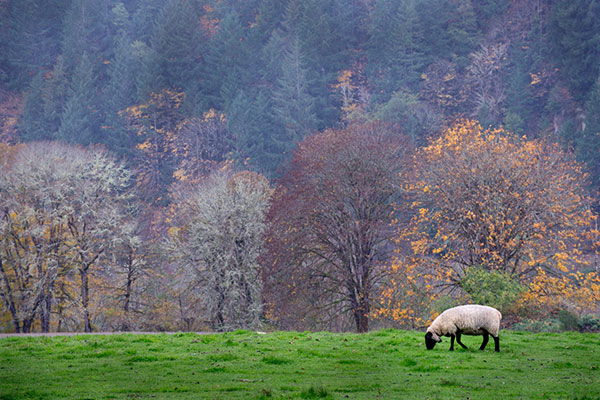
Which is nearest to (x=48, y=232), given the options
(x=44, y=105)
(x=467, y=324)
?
(x=467, y=324)

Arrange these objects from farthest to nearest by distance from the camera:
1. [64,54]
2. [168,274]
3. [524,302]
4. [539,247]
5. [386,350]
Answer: [64,54] → [168,274] → [539,247] → [524,302] → [386,350]

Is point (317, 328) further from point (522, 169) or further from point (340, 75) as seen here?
point (340, 75)

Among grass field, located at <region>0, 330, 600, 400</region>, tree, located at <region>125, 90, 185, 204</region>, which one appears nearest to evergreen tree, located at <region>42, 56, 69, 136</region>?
tree, located at <region>125, 90, 185, 204</region>

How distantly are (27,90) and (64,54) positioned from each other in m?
9.00

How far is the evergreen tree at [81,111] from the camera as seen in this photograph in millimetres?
95750

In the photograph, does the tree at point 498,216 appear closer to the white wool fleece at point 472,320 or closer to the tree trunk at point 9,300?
the white wool fleece at point 472,320

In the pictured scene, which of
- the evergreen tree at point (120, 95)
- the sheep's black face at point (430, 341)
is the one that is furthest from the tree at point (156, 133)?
the sheep's black face at point (430, 341)

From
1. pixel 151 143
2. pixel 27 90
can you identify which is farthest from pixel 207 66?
pixel 27 90

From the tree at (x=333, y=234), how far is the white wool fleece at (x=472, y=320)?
19296mm

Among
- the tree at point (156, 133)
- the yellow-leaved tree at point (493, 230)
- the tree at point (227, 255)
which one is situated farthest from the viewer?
the tree at point (156, 133)

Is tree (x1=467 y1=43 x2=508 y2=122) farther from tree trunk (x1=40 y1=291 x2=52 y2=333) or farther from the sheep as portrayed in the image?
the sheep

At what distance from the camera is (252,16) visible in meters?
111

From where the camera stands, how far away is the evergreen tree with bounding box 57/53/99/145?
95.8 meters

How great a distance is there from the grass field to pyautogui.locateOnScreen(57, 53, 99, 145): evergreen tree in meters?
79.5
